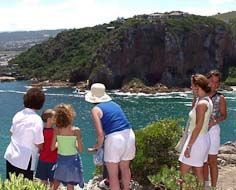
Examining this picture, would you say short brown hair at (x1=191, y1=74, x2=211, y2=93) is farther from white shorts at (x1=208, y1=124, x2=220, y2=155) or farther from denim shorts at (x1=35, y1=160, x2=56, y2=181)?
denim shorts at (x1=35, y1=160, x2=56, y2=181)

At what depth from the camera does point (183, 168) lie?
6.41m

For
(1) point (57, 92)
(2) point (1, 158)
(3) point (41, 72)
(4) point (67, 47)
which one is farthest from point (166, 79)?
(2) point (1, 158)

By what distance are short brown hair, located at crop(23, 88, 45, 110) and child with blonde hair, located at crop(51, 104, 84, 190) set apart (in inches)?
15.1

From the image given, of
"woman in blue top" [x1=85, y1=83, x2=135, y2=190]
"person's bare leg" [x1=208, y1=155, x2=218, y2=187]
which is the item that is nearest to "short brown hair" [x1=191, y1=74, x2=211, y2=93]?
"woman in blue top" [x1=85, y1=83, x2=135, y2=190]

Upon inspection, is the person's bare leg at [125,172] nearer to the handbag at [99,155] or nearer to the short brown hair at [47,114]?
the handbag at [99,155]

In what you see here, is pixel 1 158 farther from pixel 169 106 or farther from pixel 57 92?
pixel 57 92

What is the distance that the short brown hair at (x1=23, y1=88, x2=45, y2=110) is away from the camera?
5.76 m

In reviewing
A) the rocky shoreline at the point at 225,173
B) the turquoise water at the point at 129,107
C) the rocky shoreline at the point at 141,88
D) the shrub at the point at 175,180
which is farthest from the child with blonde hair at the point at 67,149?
the rocky shoreline at the point at 141,88

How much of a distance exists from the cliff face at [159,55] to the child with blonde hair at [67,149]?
283ft

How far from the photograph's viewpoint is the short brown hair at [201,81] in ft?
20.7

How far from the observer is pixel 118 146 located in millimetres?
5977

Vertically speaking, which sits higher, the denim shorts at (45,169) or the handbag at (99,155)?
the handbag at (99,155)

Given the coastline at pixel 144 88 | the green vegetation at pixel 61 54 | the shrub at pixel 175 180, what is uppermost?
the shrub at pixel 175 180

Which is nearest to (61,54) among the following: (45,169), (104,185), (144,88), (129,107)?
(144,88)
